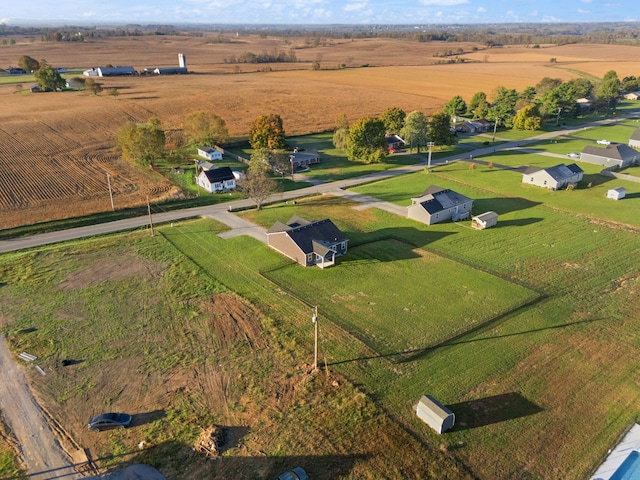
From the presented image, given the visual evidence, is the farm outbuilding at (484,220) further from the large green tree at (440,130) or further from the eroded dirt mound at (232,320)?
the large green tree at (440,130)

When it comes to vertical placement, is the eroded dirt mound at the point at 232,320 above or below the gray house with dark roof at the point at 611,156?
below

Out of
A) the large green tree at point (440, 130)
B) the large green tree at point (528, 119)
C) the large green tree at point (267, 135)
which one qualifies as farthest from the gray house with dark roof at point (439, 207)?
the large green tree at point (528, 119)

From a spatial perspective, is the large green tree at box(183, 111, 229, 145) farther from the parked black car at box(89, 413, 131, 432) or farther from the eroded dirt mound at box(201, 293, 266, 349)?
the parked black car at box(89, 413, 131, 432)

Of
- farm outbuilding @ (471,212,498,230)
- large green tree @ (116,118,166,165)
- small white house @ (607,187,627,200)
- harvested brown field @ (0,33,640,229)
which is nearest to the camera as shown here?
farm outbuilding @ (471,212,498,230)

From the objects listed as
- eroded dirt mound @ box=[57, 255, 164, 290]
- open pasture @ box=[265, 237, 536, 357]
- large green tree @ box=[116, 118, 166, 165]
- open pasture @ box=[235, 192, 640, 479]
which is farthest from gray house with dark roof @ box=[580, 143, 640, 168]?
eroded dirt mound @ box=[57, 255, 164, 290]

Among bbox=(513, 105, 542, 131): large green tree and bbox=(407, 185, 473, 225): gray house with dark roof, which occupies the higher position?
bbox=(513, 105, 542, 131): large green tree

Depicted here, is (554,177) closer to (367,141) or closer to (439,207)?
(439,207)

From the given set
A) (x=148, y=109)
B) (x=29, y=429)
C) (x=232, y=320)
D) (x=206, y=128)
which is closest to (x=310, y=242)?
(x=232, y=320)

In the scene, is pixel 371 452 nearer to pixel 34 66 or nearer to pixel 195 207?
pixel 195 207
